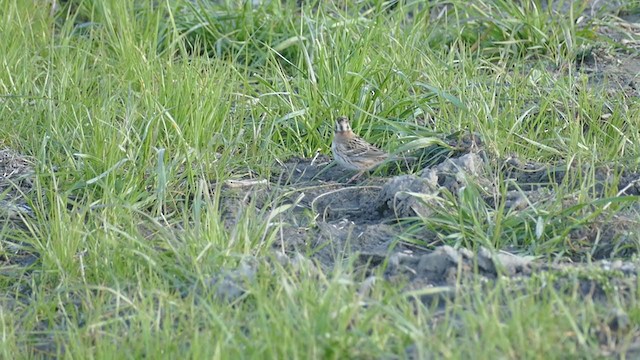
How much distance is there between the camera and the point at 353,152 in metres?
6.14

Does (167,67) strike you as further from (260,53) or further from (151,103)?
(260,53)

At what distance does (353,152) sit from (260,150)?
26.9 inches

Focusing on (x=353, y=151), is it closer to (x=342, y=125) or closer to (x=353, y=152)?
(x=353, y=152)

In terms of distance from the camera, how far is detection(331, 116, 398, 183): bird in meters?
6.16

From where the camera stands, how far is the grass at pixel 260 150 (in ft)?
14.1

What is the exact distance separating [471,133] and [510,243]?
114 cm

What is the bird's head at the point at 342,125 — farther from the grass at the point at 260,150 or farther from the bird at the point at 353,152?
the grass at the point at 260,150

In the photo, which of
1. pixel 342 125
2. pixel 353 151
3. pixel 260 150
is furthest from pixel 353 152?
pixel 260 150

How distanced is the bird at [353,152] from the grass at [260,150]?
0.20 m

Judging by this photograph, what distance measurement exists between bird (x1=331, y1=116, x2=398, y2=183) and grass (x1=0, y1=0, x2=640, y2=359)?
0.65ft

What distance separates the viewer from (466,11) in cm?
816

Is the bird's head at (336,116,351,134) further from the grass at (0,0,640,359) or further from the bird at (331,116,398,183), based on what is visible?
the grass at (0,0,640,359)

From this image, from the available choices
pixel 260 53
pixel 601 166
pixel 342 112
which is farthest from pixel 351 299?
pixel 260 53

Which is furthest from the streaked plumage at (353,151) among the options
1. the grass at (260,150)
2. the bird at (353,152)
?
the grass at (260,150)
